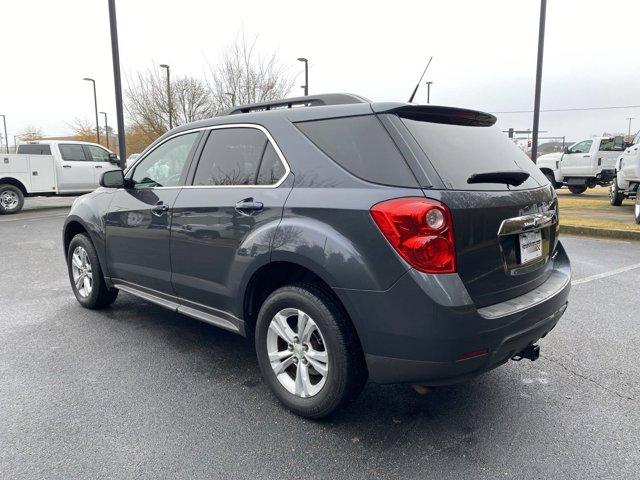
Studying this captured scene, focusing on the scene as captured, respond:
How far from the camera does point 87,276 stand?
189 inches

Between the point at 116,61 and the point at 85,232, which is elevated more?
the point at 116,61

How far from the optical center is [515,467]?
2.36 metres

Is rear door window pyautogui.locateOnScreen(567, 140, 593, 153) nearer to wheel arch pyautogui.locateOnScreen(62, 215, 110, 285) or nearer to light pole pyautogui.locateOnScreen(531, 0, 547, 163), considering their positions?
light pole pyautogui.locateOnScreen(531, 0, 547, 163)

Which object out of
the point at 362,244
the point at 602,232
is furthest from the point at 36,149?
the point at 362,244

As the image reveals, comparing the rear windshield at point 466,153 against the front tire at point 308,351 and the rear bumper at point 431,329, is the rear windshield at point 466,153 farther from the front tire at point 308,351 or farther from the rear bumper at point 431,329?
the front tire at point 308,351

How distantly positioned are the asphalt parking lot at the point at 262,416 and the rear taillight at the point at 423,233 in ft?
3.25

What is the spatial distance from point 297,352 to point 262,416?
434 mm

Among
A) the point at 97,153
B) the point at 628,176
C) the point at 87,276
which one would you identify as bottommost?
the point at 87,276

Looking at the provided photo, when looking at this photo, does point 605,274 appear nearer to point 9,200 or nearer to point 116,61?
point 116,61

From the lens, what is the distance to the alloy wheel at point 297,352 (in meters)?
2.70

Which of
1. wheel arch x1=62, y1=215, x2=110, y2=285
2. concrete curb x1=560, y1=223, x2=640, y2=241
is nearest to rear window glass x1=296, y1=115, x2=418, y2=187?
wheel arch x1=62, y1=215, x2=110, y2=285

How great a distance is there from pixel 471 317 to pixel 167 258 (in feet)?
7.48

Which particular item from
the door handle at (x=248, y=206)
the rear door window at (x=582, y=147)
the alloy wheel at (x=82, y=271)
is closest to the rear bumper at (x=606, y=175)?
the rear door window at (x=582, y=147)

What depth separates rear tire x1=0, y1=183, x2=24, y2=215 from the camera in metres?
A: 13.3
